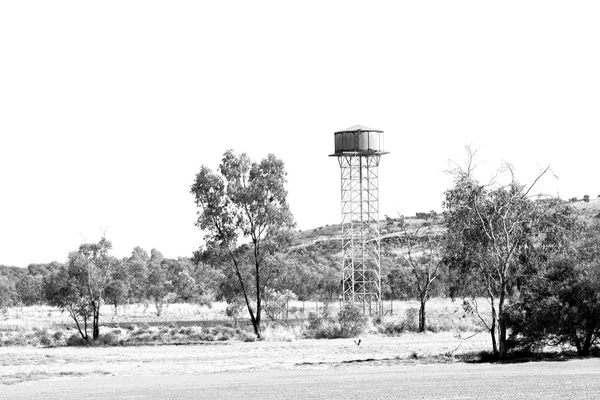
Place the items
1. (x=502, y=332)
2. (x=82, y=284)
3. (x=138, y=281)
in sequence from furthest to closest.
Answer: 1. (x=138, y=281)
2. (x=82, y=284)
3. (x=502, y=332)

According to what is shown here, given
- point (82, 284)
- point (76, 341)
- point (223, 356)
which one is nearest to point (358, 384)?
point (223, 356)

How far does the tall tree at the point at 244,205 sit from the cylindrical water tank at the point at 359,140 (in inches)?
505

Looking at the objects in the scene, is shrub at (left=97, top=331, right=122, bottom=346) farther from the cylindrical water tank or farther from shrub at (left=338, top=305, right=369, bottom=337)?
the cylindrical water tank

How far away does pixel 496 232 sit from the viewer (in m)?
37.0

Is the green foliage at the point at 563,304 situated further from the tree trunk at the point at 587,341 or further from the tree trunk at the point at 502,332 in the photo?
the tree trunk at the point at 502,332

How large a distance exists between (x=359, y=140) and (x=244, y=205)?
1500 cm

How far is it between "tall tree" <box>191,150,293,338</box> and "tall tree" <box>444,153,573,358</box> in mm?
20468

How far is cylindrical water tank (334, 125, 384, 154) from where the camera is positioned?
2719 inches

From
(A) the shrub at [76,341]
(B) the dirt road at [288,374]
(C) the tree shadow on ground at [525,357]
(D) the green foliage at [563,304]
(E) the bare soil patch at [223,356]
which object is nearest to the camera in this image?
(B) the dirt road at [288,374]

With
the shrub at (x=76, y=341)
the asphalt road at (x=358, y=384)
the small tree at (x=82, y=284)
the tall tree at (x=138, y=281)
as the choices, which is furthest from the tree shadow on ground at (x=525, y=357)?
the tall tree at (x=138, y=281)

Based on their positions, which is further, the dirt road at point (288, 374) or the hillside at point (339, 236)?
the hillside at point (339, 236)

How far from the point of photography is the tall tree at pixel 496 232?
3659 cm

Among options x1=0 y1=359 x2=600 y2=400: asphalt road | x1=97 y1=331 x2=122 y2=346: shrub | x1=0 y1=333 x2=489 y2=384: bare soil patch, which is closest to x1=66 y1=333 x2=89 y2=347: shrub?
x1=97 y1=331 x2=122 y2=346: shrub

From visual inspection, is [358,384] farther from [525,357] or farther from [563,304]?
[563,304]
